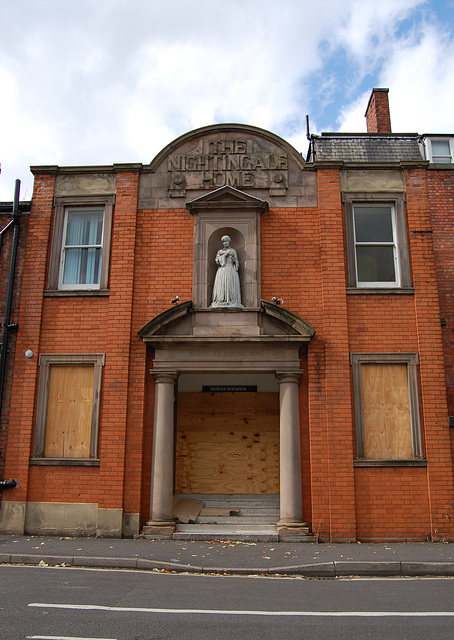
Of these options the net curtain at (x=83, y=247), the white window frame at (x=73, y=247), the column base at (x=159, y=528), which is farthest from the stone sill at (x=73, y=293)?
the column base at (x=159, y=528)

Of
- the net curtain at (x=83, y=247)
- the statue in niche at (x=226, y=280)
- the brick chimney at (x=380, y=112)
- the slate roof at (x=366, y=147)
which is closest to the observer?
the statue in niche at (x=226, y=280)

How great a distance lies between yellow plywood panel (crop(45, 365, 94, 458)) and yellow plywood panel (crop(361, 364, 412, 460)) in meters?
5.55

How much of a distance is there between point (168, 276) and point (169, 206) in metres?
1.58

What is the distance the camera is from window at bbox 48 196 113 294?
12.4m

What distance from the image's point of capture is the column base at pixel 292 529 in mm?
10594

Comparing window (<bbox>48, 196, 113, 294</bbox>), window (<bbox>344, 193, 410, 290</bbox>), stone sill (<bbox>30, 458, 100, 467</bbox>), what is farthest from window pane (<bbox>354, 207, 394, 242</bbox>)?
stone sill (<bbox>30, 458, 100, 467</bbox>)

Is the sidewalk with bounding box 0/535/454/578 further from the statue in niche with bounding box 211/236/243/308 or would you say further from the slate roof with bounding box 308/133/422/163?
the slate roof with bounding box 308/133/422/163

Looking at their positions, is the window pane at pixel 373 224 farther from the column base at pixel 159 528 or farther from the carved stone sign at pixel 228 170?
the column base at pixel 159 528

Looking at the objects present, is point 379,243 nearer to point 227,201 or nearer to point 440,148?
point 227,201

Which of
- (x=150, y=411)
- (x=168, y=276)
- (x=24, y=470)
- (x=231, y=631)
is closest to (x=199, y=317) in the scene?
(x=168, y=276)

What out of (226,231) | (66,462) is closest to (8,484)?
(66,462)

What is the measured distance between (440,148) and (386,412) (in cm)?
1176

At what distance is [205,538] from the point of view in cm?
1064

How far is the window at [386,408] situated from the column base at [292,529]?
67.0 inches
